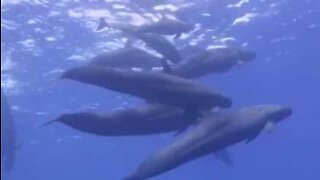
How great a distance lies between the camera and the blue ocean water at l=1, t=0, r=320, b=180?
63.0ft

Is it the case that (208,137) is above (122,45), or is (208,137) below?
above

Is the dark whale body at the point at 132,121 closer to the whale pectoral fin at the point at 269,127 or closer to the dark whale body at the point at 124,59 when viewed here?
the whale pectoral fin at the point at 269,127

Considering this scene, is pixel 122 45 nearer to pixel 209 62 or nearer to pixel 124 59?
pixel 124 59

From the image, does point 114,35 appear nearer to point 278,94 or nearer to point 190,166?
point 278,94

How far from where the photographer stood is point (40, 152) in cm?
4494

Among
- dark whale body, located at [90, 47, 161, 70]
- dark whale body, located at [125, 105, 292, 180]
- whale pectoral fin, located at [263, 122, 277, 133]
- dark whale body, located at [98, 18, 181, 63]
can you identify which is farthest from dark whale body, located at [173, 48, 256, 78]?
whale pectoral fin, located at [263, 122, 277, 133]

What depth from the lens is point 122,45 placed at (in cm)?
2142

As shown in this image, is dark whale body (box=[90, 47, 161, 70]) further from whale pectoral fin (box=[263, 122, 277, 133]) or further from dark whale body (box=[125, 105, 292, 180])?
whale pectoral fin (box=[263, 122, 277, 133])

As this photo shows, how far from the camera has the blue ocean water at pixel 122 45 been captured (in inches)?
756

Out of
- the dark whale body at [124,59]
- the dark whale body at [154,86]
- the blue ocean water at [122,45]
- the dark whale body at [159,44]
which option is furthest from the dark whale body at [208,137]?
the dark whale body at [124,59]

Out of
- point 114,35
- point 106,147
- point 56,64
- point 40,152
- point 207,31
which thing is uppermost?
point 207,31

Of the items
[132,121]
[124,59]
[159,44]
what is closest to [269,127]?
[132,121]

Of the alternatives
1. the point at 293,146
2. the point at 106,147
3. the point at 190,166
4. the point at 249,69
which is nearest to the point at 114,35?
the point at 249,69

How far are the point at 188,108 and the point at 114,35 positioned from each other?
14083mm
